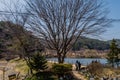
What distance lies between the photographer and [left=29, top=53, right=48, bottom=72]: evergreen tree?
2934 cm

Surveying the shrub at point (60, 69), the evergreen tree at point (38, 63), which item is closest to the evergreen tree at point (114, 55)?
the evergreen tree at point (38, 63)

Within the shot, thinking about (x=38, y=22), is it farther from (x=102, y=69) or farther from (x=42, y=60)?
(x=102, y=69)

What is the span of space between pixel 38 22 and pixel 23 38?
2685 mm

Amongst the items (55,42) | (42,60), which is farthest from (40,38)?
(42,60)

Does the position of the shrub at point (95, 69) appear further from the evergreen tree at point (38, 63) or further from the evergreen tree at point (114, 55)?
the evergreen tree at point (114, 55)

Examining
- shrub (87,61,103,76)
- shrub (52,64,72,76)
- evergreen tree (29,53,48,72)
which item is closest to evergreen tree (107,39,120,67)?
shrub (87,61,103,76)

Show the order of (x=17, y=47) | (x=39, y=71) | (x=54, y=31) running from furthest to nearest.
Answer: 1. (x=17, y=47)
2. (x=54, y=31)
3. (x=39, y=71)

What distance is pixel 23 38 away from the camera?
33.1 meters

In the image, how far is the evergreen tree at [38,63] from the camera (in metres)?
29.3

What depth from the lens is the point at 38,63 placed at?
2988cm

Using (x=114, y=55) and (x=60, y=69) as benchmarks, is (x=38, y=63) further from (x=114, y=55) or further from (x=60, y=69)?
(x=114, y=55)

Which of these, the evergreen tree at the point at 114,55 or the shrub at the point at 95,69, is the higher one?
the evergreen tree at the point at 114,55

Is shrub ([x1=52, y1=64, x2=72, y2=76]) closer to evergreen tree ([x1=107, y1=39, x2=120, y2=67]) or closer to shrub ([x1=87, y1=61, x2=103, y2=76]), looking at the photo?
shrub ([x1=87, y1=61, x2=103, y2=76])

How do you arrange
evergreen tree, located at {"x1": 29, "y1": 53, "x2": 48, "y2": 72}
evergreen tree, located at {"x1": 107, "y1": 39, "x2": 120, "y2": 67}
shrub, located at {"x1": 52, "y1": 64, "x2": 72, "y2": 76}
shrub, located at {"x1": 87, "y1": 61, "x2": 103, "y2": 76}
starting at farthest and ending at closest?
1. evergreen tree, located at {"x1": 107, "y1": 39, "x2": 120, "y2": 67}
2. shrub, located at {"x1": 87, "y1": 61, "x2": 103, "y2": 76}
3. evergreen tree, located at {"x1": 29, "y1": 53, "x2": 48, "y2": 72}
4. shrub, located at {"x1": 52, "y1": 64, "x2": 72, "y2": 76}
